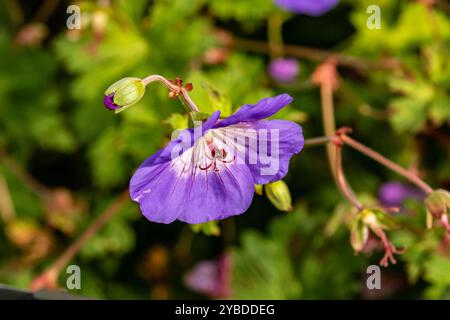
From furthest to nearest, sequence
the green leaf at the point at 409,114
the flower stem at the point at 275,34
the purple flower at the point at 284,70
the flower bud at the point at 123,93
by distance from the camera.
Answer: the flower stem at the point at 275,34, the purple flower at the point at 284,70, the green leaf at the point at 409,114, the flower bud at the point at 123,93

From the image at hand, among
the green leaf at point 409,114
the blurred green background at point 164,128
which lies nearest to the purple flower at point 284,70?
the blurred green background at point 164,128

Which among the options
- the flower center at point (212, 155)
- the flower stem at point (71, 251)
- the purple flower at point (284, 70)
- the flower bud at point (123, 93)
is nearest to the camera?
the flower bud at point (123, 93)

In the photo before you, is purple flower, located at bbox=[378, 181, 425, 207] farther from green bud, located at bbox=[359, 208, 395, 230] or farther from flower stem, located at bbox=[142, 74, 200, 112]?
flower stem, located at bbox=[142, 74, 200, 112]

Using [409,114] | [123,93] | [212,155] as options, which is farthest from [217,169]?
[409,114]

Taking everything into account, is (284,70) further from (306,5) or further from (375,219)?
(375,219)

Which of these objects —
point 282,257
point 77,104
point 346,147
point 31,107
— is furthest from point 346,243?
point 31,107

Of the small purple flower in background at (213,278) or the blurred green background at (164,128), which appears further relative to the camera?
the small purple flower in background at (213,278)

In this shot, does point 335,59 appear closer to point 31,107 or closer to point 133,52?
point 133,52

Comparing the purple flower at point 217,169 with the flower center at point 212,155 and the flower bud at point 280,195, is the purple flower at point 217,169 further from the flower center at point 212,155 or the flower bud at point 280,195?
the flower bud at point 280,195
